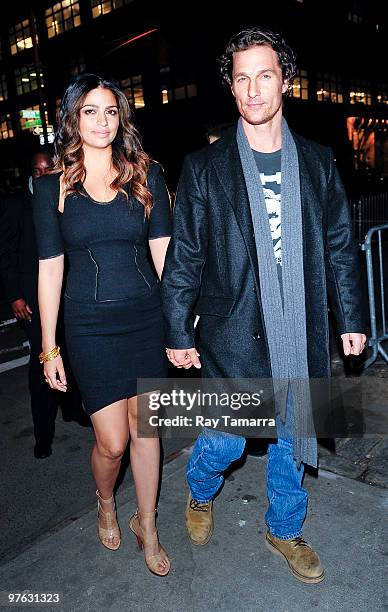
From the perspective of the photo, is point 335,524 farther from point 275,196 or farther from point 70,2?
point 70,2

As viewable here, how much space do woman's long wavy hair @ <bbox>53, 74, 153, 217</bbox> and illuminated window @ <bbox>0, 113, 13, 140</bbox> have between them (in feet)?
153

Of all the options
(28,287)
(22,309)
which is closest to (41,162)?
(28,287)

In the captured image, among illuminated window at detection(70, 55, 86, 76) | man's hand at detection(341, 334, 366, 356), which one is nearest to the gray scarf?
man's hand at detection(341, 334, 366, 356)

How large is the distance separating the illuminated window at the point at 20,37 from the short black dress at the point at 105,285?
4480 cm

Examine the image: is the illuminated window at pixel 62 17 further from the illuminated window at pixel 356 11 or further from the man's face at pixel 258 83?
the man's face at pixel 258 83

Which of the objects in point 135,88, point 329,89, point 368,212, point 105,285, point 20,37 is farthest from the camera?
point 20,37

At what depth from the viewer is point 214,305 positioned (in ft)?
8.36

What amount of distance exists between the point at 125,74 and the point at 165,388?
103 ft

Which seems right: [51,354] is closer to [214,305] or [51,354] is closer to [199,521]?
[214,305]

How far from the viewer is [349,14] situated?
3325 cm

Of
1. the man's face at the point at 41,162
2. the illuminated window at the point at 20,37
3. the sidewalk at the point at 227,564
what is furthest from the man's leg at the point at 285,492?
the illuminated window at the point at 20,37

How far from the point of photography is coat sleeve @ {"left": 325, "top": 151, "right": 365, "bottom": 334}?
258 cm

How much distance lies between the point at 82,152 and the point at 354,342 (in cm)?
168

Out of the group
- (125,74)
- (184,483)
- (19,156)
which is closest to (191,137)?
(125,74)
